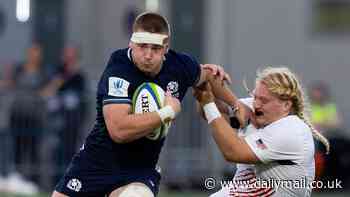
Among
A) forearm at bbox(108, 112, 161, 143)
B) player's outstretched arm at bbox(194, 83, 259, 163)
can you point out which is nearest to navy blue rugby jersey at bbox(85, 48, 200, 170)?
forearm at bbox(108, 112, 161, 143)

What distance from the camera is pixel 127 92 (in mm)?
7207

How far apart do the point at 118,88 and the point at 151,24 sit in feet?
1.46

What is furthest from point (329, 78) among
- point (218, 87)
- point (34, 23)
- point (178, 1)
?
point (218, 87)

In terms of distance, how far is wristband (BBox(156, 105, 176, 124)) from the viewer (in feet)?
23.3

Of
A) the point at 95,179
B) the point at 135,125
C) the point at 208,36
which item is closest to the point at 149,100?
the point at 135,125

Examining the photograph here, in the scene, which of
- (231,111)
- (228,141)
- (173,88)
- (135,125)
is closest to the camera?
(135,125)

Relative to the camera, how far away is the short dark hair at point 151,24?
284 inches

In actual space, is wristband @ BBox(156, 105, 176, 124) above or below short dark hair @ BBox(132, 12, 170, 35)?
below

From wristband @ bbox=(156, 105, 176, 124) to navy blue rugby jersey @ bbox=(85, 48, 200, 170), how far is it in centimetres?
22

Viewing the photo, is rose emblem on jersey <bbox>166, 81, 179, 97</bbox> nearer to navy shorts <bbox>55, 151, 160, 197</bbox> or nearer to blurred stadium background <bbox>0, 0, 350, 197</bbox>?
navy shorts <bbox>55, 151, 160, 197</bbox>

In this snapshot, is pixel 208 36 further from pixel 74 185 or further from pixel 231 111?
pixel 74 185

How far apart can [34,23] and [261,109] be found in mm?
8926

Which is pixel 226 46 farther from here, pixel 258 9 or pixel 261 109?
pixel 261 109

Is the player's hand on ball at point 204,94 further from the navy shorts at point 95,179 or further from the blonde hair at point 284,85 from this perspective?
the navy shorts at point 95,179
